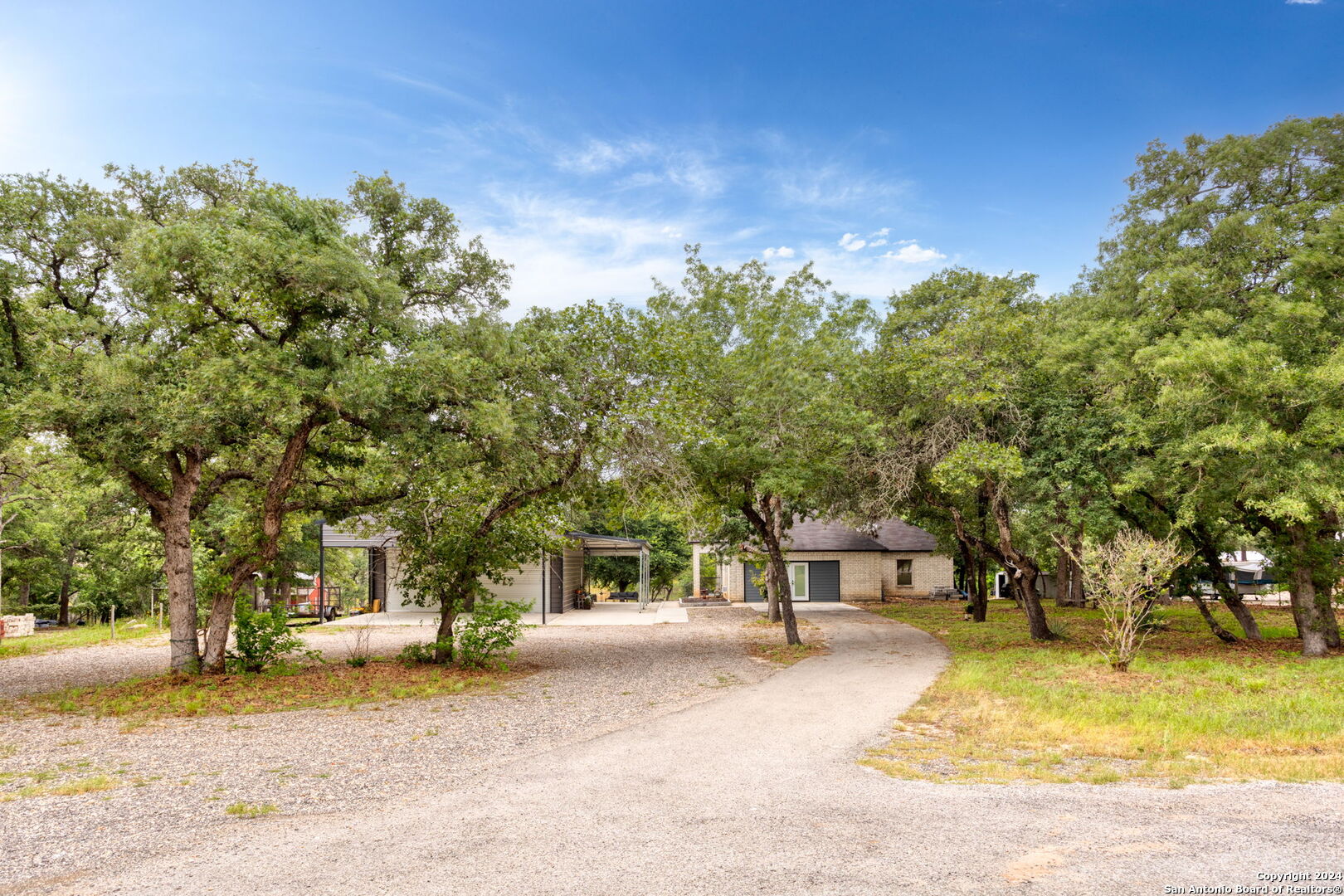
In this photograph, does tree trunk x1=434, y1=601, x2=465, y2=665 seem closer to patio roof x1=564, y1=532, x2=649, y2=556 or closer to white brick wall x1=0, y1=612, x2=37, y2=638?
patio roof x1=564, y1=532, x2=649, y2=556

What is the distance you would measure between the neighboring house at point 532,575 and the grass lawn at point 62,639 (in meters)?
5.58

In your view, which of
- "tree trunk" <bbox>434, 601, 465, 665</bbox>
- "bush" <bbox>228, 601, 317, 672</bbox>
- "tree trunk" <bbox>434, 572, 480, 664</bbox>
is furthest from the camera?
"tree trunk" <bbox>434, 601, 465, 665</bbox>

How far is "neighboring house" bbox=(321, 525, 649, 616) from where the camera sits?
76.8ft

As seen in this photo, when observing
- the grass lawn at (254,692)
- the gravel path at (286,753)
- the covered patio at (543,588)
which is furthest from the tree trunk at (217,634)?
the covered patio at (543,588)

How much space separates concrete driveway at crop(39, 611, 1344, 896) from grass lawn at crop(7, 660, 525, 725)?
4931 mm

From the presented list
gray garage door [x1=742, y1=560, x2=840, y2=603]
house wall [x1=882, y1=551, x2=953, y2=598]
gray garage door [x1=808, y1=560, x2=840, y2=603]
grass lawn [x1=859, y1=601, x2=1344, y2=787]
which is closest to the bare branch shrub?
grass lawn [x1=859, y1=601, x2=1344, y2=787]

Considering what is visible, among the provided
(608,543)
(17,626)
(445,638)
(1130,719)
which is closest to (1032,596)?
(1130,719)

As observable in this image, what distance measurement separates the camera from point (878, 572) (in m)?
31.2

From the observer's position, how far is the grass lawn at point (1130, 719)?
6.10 m

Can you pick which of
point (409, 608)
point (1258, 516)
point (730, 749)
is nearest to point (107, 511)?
point (409, 608)

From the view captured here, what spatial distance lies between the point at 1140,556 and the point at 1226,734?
4019 mm

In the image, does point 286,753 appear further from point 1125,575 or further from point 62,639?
point 62,639

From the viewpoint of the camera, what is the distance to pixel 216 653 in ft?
37.4

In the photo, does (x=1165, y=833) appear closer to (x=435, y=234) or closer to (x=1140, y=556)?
(x=1140, y=556)
